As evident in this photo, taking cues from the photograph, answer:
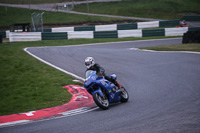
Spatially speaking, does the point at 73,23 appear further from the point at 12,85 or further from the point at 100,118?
the point at 100,118

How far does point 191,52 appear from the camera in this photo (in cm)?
1653

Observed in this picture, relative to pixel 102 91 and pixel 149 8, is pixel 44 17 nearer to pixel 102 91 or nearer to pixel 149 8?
pixel 149 8

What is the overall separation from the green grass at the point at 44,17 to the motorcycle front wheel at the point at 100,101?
32.4 meters

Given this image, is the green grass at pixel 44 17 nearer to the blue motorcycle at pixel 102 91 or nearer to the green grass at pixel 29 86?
the green grass at pixel 29 86

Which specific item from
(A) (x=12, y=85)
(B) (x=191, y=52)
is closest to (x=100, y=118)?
(A) (x=12, y=85)

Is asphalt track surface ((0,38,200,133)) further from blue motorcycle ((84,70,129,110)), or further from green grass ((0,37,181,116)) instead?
green grass ((0,37,181,116))

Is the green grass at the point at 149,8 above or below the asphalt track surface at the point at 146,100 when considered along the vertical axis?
above

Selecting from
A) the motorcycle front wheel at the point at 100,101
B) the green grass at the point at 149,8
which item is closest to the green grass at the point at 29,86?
the motorcycle front wheel at the point at 100,101

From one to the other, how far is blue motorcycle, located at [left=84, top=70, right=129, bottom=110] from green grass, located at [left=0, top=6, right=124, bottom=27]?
105 ft

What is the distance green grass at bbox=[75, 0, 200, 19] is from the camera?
4231 centimetres

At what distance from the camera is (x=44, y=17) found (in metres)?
41.7

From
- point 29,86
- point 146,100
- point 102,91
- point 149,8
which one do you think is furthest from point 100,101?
point 149,8

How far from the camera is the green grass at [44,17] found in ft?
130

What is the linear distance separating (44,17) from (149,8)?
16850 millimetres
